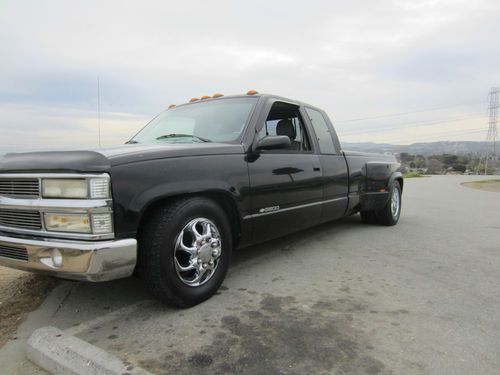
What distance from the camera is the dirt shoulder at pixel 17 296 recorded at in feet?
9.56

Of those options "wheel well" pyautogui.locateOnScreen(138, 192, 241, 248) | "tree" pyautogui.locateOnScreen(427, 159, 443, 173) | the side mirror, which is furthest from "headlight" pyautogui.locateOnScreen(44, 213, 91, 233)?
"tree" pyautogui.locateOnScreen(427, 159, 443, 173)

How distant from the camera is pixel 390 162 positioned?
21.4 feet

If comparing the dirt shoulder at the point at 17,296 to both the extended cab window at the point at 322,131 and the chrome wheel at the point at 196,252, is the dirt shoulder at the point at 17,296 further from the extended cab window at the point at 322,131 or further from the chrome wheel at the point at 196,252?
the extended cab window at the point at 322,131

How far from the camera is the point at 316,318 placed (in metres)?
2.85

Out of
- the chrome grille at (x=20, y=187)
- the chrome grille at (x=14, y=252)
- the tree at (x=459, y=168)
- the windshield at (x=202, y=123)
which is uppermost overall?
the windshield at (x=202, y=123)

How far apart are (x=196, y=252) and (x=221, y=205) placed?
53 centimetres

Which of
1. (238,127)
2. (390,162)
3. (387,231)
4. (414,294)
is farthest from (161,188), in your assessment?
(390,162)

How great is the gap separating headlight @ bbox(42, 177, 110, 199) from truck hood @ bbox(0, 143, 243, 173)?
67mm

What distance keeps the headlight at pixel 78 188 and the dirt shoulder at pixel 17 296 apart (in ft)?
3.44

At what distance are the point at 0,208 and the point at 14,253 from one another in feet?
1.19

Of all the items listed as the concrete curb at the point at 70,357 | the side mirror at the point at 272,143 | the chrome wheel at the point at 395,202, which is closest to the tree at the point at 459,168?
the chrome wheel at the point at 395,202

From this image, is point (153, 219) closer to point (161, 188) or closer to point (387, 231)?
point (161, 188)

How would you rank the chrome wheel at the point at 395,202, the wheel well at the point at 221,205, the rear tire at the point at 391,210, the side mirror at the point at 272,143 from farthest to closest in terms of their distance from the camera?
the chrome wheel at the point at 395,202
the rear tire at the point at 391,210
the side mirror at the point at 272,143
the wheel well at the point at 221,205

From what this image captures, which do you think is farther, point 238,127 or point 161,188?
point 238,127
